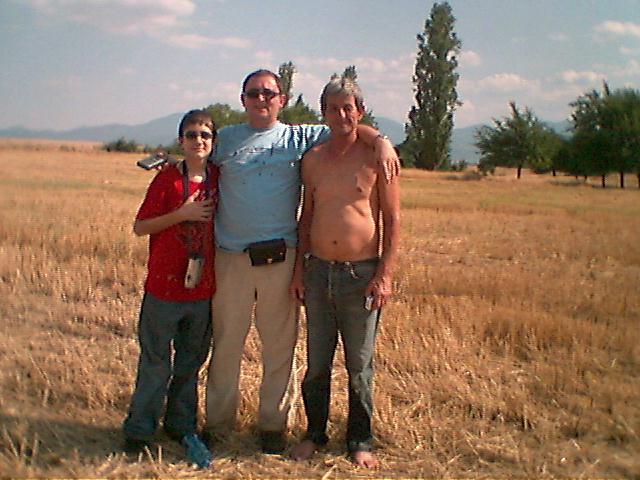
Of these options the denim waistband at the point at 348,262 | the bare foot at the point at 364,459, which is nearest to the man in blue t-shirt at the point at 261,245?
the denim waistband at the point at 348,262

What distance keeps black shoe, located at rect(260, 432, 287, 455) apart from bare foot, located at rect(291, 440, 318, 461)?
8 cm

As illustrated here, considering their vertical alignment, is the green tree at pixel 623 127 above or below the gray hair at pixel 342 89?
above

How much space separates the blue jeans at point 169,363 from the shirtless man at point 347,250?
63 cm

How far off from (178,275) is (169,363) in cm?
55

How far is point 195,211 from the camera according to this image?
318 centimetres

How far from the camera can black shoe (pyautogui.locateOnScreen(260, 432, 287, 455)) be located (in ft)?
11.5

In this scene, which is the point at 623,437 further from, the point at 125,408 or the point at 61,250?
the point at 61,250

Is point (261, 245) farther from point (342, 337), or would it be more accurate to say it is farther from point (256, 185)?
point (342, 337)

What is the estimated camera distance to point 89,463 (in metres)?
3.26

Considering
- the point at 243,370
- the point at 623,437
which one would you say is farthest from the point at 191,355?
the point at 623,437

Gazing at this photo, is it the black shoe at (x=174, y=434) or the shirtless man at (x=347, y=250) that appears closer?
the shirtless man at (x=347, y=250)

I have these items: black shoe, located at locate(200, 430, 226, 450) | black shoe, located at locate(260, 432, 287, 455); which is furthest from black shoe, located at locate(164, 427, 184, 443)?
black shoe, located at locate(260, 432, 287, 455)

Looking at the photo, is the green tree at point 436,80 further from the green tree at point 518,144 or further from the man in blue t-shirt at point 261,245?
the man in blue t-shirt at point 261,245

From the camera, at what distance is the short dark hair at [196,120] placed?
3.25 metres
